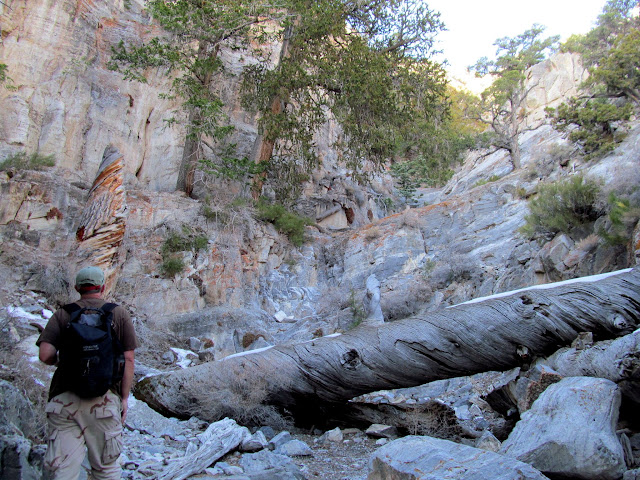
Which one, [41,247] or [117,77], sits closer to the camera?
[41,247]

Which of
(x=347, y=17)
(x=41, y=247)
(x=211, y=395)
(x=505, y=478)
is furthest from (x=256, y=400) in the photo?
(x=347, y=17)

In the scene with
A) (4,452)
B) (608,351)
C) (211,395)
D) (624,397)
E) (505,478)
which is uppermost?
(608,351)

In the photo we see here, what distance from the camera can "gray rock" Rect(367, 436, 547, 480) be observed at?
292cm

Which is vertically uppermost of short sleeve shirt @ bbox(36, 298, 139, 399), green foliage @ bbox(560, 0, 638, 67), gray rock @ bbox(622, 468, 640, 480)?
green foliage @ bbox(560, 0, 638, 67)

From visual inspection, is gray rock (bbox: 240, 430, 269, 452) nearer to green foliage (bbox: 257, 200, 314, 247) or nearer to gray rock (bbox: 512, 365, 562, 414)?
gray rock (bbox: 512, 365, 562, 414)

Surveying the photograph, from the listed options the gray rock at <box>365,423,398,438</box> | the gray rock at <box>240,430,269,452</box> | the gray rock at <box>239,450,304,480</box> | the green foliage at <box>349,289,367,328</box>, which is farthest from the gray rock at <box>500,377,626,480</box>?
the green foliage at <box>349,289,367,328</box>

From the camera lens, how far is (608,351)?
4.25 m

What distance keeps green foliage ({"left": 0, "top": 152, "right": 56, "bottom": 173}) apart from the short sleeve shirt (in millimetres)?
12011

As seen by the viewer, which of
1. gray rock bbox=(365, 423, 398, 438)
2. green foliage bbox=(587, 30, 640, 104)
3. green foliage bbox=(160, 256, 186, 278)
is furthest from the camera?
green foliage bbox=(587, 30, 640, 104)

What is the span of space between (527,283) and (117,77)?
15180mm

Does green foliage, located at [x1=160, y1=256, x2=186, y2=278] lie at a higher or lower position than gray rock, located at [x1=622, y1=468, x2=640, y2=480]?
lower

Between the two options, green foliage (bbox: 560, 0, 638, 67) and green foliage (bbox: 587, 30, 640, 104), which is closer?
green foliage (bbox: 587, 30, 640, 104)

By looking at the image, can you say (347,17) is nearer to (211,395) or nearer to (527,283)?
(527,283)

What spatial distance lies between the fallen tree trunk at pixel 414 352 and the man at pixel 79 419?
2.91 meters
